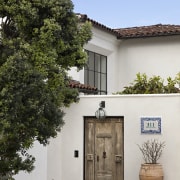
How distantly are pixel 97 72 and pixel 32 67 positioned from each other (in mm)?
13013

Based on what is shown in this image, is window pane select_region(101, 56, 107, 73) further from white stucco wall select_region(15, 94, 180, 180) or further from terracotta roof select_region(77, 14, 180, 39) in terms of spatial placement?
white stucco wall select_region(15, 94, 180, 180)

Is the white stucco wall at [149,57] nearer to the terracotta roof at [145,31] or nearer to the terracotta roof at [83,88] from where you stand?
the terracotta roof at [145,31]

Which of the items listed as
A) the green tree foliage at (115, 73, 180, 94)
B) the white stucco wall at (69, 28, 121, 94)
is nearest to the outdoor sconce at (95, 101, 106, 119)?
the green tree foliage at (115, 73, 180, 94)

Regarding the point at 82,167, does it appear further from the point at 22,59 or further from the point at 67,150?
the point at 22,59

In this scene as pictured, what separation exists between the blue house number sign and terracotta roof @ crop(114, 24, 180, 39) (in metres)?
6.76

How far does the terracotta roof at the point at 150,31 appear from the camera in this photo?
22.0 metres

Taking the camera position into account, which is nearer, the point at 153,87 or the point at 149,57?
the point at 153,87

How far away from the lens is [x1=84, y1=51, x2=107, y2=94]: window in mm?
21672

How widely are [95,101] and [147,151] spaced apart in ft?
7.73

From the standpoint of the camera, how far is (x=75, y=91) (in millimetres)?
11312

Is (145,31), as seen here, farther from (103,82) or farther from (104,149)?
(104,149)

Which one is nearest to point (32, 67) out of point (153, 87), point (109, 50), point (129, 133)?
point (129, 133)

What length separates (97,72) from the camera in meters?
22.5

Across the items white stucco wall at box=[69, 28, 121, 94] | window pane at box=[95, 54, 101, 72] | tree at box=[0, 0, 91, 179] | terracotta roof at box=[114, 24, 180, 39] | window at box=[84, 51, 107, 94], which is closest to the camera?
tree at box=[0, 0, 91, 179]
